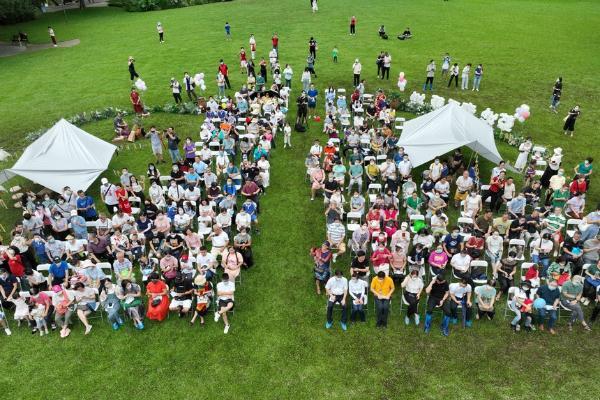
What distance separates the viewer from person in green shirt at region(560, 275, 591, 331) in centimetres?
1115

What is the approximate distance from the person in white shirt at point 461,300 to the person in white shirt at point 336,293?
9.02 ft

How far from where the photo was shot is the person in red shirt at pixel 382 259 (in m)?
12.5

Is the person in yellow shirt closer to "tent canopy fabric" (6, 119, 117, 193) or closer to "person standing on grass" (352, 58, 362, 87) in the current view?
"tent canopy fabric" (6, 119, 117, 193)

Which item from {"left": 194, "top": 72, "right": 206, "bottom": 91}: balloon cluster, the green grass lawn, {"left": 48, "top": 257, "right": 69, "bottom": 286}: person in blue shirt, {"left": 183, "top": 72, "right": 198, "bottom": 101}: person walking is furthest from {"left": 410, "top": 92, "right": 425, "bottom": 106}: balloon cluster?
{"left": 48, "top": 257, "right": 69, "bottom": 286}: person in blue shirt

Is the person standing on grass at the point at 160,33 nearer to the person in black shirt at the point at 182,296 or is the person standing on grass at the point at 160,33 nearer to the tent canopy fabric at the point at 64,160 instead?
the tent canopy fabric at the point at 64,160

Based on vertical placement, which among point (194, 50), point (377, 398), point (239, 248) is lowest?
point (377, 398)

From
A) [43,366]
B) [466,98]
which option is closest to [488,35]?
[466,98]

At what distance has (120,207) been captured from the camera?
50.2 ft

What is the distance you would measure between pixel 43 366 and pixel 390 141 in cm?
1454

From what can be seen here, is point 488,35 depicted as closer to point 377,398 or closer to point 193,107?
point 193,107

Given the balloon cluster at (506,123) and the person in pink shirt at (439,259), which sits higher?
the balloon cluster at (506,123)

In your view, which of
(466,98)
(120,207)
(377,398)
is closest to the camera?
(377,398)

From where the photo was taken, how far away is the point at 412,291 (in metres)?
11.5

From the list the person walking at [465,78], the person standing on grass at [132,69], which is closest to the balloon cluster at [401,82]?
the person walking at [465,78]
